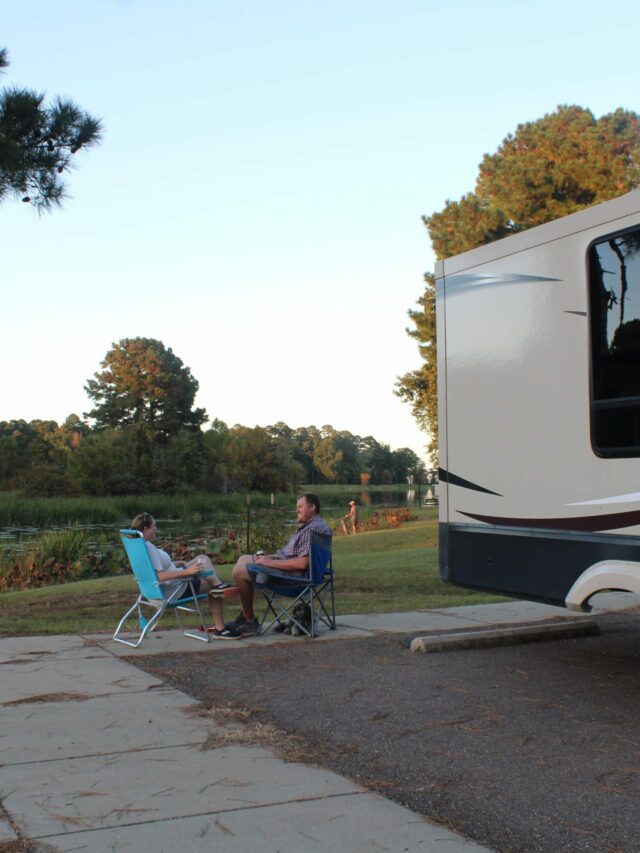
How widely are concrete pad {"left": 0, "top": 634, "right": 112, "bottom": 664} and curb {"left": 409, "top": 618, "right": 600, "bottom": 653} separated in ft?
7.76

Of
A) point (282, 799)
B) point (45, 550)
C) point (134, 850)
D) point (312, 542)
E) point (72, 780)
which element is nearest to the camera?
point (134, 850)

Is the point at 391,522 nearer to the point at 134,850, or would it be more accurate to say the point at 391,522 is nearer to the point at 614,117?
the point at 614,117

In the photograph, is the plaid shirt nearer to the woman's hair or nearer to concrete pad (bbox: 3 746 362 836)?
the woman's hair

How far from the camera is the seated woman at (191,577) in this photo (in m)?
6.95

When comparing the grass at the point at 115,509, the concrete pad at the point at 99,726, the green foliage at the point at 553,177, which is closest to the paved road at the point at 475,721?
the concrete pad at the point at 99,726

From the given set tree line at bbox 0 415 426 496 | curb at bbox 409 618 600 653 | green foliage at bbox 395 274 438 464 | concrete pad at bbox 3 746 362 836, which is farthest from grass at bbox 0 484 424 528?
concrete pad at bbox 3 746 362 836

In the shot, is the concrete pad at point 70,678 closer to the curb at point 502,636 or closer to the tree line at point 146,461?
the curb at point 502,636

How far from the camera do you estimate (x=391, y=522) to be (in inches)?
1083

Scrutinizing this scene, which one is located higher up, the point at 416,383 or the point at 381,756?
the point at 416,383

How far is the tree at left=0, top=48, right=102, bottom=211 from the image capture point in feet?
30.8

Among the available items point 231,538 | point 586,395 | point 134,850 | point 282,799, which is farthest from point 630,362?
point 231,538

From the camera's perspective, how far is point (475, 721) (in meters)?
4.84

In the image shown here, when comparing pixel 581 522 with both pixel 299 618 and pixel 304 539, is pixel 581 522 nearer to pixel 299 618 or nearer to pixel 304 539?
pixel 304 539

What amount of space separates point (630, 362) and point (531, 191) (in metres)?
20.6
